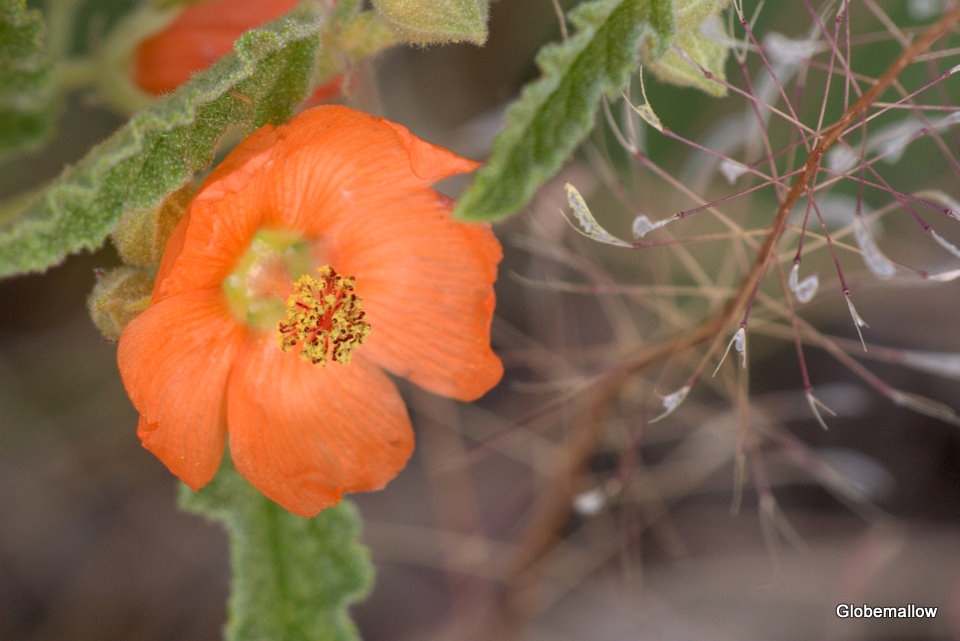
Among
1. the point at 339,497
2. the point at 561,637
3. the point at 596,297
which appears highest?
the point at 339,497

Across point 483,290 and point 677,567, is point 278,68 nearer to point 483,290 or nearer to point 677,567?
point 483,290

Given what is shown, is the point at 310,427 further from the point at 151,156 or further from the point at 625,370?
the point at 625,370

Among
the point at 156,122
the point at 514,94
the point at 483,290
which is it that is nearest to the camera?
the point at 156,122

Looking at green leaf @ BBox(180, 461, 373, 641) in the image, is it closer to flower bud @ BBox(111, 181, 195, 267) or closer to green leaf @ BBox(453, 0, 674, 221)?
flower bud @ BBox(111, 181, 195, 267)

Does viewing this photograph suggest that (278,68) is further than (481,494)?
No

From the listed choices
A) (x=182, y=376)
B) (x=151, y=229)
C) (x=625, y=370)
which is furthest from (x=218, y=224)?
(x=625, y=370)

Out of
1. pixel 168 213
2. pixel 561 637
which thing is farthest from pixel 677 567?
pixel 168 213

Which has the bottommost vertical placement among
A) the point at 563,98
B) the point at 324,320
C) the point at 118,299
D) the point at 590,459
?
the point at 590,459

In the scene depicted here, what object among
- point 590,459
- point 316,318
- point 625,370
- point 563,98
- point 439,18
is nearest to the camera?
point 563,98

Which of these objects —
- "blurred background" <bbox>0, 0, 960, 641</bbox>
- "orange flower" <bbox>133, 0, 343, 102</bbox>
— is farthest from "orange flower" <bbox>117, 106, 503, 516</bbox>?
"blurred background" <bbox>0, 0, 960, 641</bbox>
